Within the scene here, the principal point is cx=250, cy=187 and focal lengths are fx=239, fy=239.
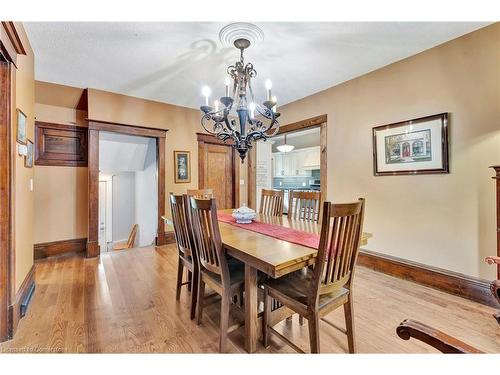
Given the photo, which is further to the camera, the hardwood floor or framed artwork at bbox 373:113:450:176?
framed artwork at bbox 373:113:450:176

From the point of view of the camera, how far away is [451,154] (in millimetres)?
2369

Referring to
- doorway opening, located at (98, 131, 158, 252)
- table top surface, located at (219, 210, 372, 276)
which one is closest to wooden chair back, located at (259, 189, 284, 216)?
table top surface, located at (219, 210, 372, 276)

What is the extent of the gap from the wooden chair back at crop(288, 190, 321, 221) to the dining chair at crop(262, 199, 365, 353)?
991mm

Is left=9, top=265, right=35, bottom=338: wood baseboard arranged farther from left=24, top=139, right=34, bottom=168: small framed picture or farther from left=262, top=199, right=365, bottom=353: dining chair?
left=262, top=199, right=365, bottom=353: dining chair

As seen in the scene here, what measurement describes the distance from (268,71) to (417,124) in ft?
5.92

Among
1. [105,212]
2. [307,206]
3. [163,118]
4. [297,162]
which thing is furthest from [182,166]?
[297,162]

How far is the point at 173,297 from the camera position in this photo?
233 cm

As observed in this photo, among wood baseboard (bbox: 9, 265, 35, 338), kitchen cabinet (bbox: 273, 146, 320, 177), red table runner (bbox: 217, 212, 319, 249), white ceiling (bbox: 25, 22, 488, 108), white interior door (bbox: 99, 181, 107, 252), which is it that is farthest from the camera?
kitchen cabinet (bbox: 273, 146, 320, 177)

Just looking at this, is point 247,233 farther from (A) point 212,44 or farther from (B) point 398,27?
(B) point 398,27

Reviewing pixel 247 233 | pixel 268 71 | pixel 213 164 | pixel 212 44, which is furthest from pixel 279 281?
pixel 213 164

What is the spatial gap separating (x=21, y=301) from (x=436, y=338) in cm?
278

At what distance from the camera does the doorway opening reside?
4.80 metres

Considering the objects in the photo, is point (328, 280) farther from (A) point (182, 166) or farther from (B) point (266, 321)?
(A) point (182, 166)

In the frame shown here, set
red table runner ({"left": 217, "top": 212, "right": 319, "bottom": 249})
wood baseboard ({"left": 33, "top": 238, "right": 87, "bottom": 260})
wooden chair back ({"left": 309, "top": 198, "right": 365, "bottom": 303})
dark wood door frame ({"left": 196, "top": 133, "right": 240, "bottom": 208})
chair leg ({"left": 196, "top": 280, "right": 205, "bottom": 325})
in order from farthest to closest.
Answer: dark wood door frame ({"left": 196, "top": 133, "right": 240, "bottom": 208}), wood baseboard ({"left": 33, "top": 238, "right": 87, "bottom": 260}), chair leg ({"left": 196, "top": 280, "right": 205, "bottom": 325}), red table runner ({"left": 217, "top": 212, "right": 319, "bottom": 249}), wooden chair back ({"left": 309, "top": 198, "right": 365, "bottom": 303})
